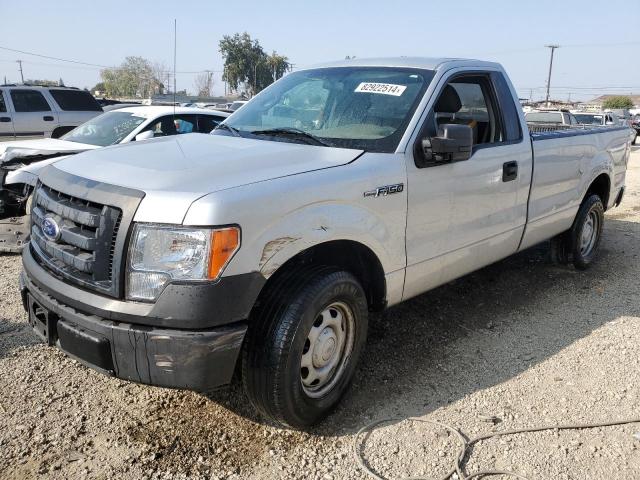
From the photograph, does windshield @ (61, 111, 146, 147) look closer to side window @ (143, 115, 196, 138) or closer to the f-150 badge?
side window @ (143, 115, 196, 138)

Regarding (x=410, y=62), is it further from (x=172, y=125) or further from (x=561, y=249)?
(x=172, y=125)

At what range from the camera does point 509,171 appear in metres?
4.16

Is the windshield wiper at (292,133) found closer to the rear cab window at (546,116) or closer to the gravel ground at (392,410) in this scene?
the gravel ground at (392,410)

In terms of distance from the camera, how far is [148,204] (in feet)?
8.05

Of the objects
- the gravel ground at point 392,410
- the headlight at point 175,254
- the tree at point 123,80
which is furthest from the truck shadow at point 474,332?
the tree at point 123,80

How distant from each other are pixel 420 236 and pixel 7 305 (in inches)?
132

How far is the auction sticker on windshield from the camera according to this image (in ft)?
11.9

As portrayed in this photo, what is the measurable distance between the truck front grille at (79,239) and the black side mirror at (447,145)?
1808 mm

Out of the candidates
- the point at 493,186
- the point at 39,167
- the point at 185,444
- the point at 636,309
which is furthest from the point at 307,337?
the point at 39,167

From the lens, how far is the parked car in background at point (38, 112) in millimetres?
11828

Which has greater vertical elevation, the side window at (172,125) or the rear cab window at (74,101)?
the rear cab window at (74,101)

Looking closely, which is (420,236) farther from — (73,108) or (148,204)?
(73,108)

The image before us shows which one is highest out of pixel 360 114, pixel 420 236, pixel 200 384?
pixel 360 114

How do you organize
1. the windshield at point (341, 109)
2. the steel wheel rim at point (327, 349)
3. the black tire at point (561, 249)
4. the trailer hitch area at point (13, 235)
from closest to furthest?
the steel wheel rim at point (327, 349), the windshield at point (341, 109), the black tire at point (561, 249), the trailer hitch area at point (13, 235)
